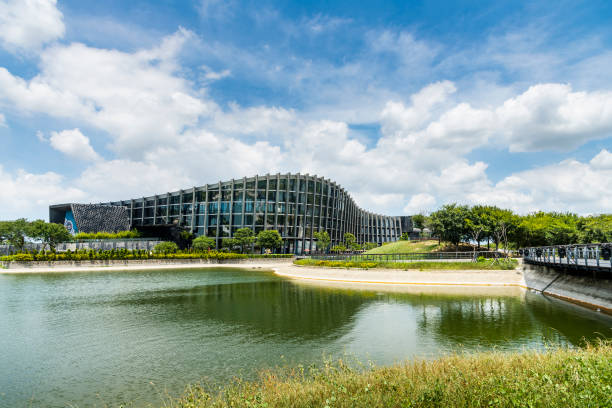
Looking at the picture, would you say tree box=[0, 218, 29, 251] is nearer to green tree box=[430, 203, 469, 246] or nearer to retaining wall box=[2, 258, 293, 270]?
retaining wall box=[2, 258, 293, 270]

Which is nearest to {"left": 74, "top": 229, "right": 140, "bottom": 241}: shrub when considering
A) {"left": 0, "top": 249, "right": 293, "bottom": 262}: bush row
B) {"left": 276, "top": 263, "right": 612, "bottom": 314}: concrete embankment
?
{"left": 0, "top": 249, "right": 293, "bottom": 262}: bush row

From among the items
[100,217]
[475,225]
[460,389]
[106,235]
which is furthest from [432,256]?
[100,217]

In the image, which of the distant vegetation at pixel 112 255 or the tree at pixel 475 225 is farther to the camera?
the distant vegetation at pixel 112 255

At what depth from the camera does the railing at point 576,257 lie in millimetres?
25141

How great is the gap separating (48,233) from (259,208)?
180 ft

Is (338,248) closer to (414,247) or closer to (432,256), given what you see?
(414,247)

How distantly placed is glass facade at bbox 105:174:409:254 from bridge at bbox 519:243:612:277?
68.2 meters

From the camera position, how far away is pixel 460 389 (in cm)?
848

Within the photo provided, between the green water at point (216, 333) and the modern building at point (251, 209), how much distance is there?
68183 mm

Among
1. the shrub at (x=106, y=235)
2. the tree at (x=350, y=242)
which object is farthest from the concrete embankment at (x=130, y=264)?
the shrub at (x=106, y=235)

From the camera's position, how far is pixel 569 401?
7.22 metres

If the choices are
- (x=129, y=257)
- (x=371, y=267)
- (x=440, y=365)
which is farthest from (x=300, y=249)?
(x=440, y=365)

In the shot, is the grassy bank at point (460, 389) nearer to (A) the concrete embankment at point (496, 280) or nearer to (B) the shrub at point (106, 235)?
(A) the concrete embankment at point (496, 280)

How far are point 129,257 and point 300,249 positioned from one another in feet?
160
